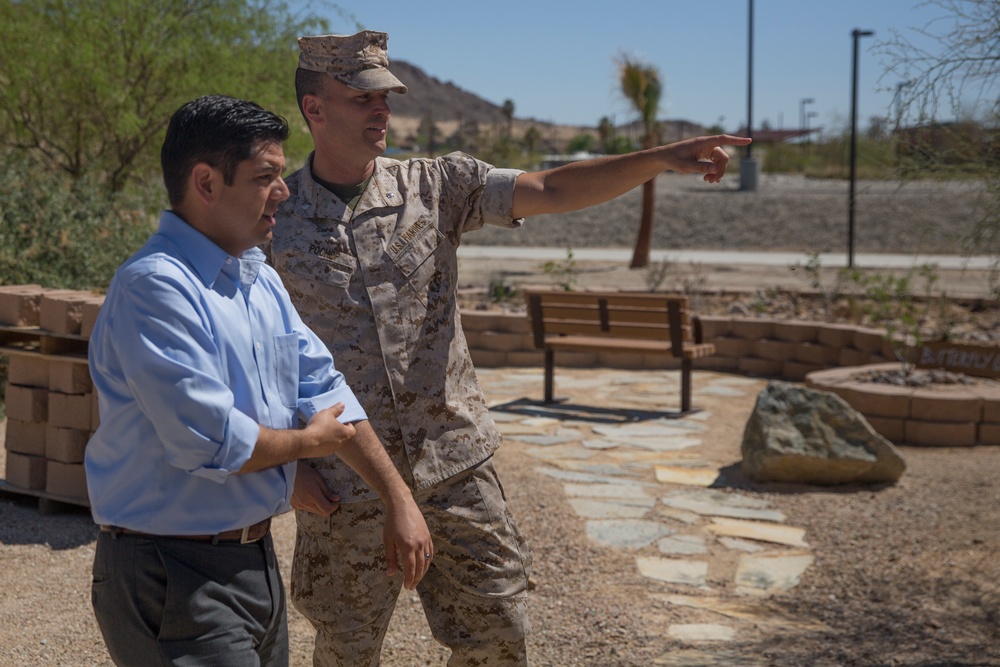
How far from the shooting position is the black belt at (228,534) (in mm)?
1916

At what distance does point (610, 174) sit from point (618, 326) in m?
5.77

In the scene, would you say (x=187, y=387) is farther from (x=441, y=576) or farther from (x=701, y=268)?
(x=701, y=268)

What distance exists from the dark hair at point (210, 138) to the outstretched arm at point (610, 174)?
957 millimetres

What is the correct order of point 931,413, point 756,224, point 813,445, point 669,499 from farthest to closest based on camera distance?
point 756,224 → point 931,413 → point 813,445 → point 669,499

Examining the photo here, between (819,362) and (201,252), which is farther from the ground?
(201,252)

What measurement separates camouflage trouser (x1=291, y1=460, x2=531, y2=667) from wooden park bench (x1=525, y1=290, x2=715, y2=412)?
5378 millimetres

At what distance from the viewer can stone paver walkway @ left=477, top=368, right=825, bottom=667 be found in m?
4.41

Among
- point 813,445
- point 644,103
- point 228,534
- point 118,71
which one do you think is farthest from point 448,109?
point 228,534

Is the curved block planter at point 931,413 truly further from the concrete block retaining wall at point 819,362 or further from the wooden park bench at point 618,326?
the wooden park bench at point 618,326

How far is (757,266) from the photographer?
19.3m

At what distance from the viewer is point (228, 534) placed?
196 cm

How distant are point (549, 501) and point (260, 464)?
3877 mm

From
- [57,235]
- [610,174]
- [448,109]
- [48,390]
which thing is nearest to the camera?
[610,174]

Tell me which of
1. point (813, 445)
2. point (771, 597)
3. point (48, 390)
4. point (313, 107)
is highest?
point (313, 107)
